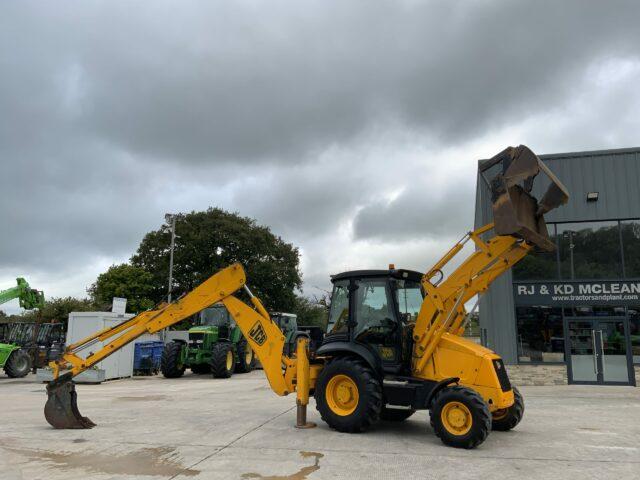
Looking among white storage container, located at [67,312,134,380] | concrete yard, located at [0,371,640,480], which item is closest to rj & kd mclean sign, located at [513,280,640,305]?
concrete yard, located at [0,371,640,480]

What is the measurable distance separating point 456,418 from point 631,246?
39.6 feet

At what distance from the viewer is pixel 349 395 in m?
7.81

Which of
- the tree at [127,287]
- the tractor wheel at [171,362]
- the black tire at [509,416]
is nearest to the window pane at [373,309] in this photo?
the black tire at [509,416]

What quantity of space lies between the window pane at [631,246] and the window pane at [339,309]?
1165 cm

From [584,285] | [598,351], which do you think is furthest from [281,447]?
[584,285]

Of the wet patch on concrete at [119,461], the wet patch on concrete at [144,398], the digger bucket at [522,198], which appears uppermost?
the digger bucket at [522,198]

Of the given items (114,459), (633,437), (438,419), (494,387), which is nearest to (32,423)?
(114,459)

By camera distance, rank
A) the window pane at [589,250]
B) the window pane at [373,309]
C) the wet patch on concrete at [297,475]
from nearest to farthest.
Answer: the wet patch on concrete at [297,475] → the window pane at [373,309] → the window pane at [589,250]

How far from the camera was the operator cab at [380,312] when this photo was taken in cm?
771

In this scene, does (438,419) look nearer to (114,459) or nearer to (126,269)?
(114,459)

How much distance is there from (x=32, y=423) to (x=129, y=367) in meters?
9.98

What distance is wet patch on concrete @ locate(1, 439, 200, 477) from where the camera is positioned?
19.0ft

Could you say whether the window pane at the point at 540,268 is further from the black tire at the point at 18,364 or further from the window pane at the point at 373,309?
the black tire at the point at 18,364

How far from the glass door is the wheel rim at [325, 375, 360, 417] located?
410 inches
